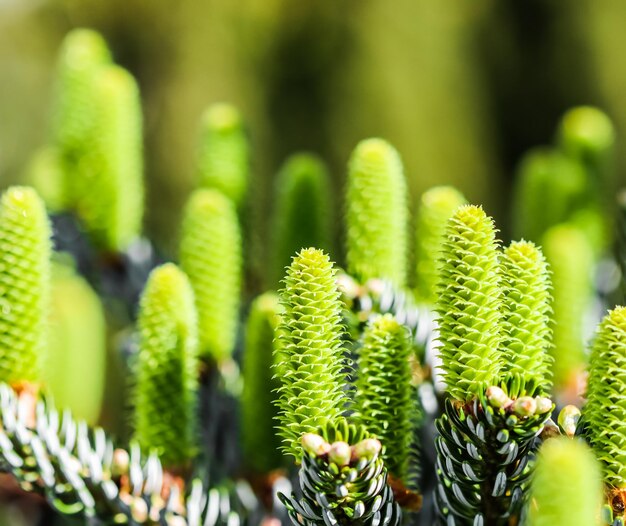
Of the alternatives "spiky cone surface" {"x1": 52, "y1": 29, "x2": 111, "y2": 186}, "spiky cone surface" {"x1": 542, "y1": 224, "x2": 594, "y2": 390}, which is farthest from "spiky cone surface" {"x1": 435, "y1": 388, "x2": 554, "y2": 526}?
"spiky cone surface" {"x1": 52, "y1": 29, "x2": 111, "y2": 186}

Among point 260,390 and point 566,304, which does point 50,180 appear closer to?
point 260,390

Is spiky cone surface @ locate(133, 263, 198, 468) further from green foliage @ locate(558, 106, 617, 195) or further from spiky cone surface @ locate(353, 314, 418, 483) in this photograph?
green foliage @ locate(558, 106, 617, 195)

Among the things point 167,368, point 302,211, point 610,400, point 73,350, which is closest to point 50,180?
point 73,350

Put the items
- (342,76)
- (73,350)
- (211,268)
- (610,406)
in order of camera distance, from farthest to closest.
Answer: (342,76) < (73,350) < (211,268) < (610,406)

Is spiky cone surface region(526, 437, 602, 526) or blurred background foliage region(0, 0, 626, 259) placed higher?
blurred background foliage region(0, 0, 626, 259)

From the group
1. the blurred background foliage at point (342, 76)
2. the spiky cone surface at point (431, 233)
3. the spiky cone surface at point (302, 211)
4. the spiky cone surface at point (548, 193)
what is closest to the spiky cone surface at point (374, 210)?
the spiky cone surface at point (431, 233)

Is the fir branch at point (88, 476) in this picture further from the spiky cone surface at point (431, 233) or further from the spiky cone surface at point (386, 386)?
the spiky cone surface at point (431, 233)
